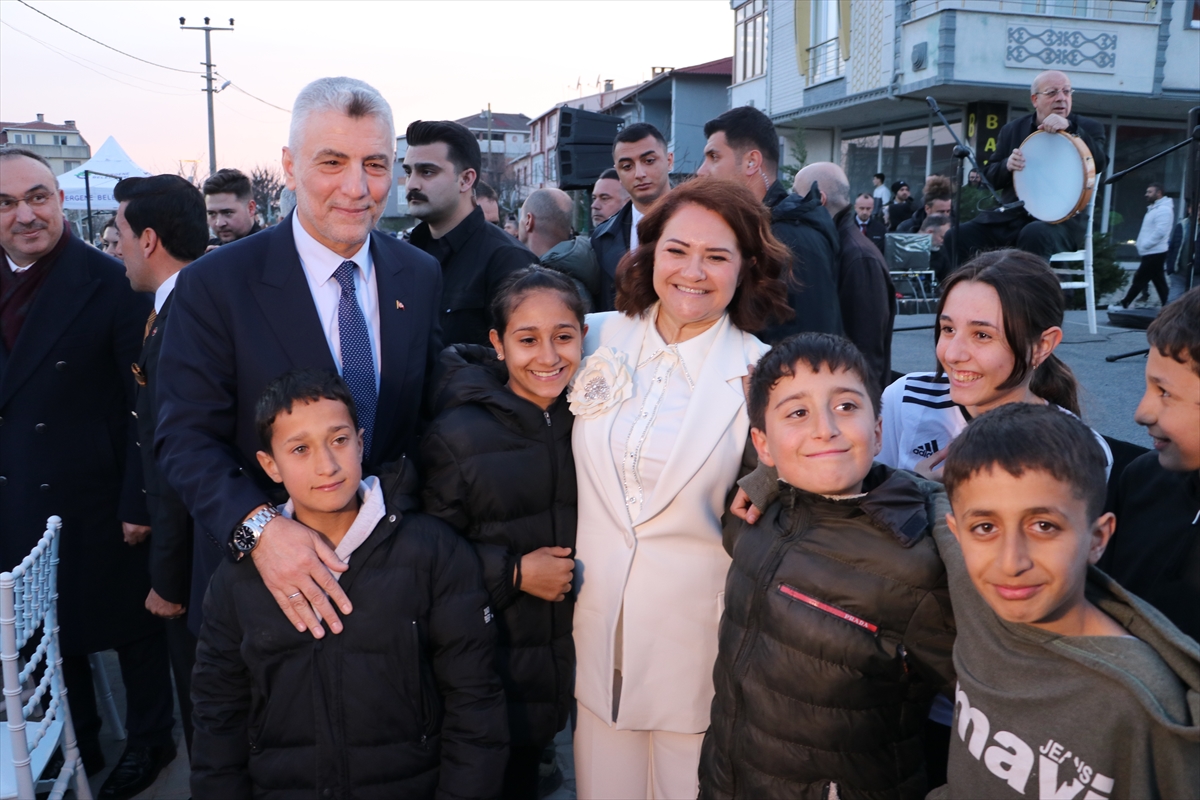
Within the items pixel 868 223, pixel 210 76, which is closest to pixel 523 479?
pixel 868 223

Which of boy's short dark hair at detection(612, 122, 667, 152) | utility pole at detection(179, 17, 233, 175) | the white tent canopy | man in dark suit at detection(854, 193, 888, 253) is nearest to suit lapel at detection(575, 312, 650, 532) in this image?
boy's short dark hair at detection(612, 122, 667, 152)

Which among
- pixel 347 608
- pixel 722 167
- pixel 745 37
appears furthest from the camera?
pixel 745 37

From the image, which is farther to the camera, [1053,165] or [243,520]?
[1053,165]

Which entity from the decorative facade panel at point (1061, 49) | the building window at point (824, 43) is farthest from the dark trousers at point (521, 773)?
Result: the building window at point (824, 43)

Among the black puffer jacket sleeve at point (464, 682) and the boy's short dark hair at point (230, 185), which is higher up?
the boy's short dark hair at point (230, 185)

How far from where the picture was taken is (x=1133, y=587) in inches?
75.5

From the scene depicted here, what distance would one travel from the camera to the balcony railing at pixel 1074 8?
16.1 metres

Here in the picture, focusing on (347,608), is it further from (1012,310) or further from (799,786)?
(1012,310)

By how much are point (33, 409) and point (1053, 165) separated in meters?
6.09

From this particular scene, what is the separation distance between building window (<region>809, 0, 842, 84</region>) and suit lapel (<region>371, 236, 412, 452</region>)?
19.4 metres

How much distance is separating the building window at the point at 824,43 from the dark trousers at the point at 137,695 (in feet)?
63.6

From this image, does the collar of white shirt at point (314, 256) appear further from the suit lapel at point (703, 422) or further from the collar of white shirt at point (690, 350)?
the suit lapel at point (703, 422)

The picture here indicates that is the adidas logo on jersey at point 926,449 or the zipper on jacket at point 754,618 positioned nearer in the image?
the zipper on jacket at point 754,618

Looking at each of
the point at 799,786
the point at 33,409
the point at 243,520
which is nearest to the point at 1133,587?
the point at 799,786
